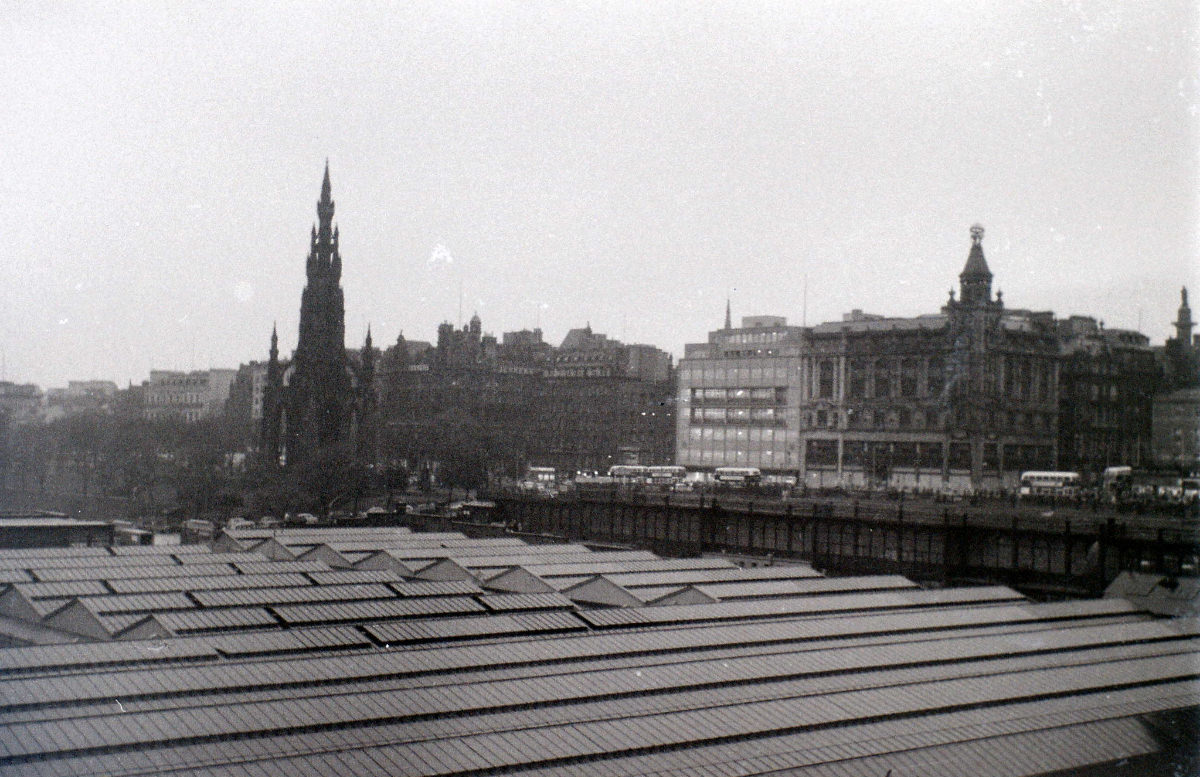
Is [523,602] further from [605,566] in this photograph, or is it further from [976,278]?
[976,278]

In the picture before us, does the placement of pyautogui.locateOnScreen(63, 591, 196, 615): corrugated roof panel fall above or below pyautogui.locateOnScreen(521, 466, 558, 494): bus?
below

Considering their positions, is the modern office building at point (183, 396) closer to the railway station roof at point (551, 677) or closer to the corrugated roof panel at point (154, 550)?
the corrugated roof panel at point (154, 550)

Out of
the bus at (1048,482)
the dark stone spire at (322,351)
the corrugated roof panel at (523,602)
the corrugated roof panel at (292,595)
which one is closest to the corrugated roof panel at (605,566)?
the corrugated roof panel at (523,602)

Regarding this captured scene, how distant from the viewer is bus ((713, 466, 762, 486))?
104938mm

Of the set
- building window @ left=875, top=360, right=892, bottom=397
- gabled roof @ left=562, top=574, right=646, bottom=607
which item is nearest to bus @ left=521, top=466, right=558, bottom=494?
building window @ left=875, top=360, right=892, bottom=397

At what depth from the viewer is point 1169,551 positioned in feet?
182

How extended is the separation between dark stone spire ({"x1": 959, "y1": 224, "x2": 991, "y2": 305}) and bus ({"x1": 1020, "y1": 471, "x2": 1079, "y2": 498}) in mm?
16785

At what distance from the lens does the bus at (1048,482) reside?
3573 inches

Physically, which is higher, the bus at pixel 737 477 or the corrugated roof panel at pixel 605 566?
the bus at pixel 737 477

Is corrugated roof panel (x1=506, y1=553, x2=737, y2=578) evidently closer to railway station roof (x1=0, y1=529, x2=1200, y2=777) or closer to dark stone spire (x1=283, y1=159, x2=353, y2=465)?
railway station roof (x1=0, y1=529, x2=1200, y2=777)

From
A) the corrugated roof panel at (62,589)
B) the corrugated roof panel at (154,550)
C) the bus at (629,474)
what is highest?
the bus at (629,474)

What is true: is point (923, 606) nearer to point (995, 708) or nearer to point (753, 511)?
point (995, 708)

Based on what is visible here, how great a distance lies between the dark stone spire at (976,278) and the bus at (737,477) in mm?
24874

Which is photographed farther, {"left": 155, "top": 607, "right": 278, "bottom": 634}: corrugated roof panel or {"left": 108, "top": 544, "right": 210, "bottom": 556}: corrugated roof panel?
{"left": 108, "top": 544, "right": 210, "bottom": 556}: corrugated roof panel
